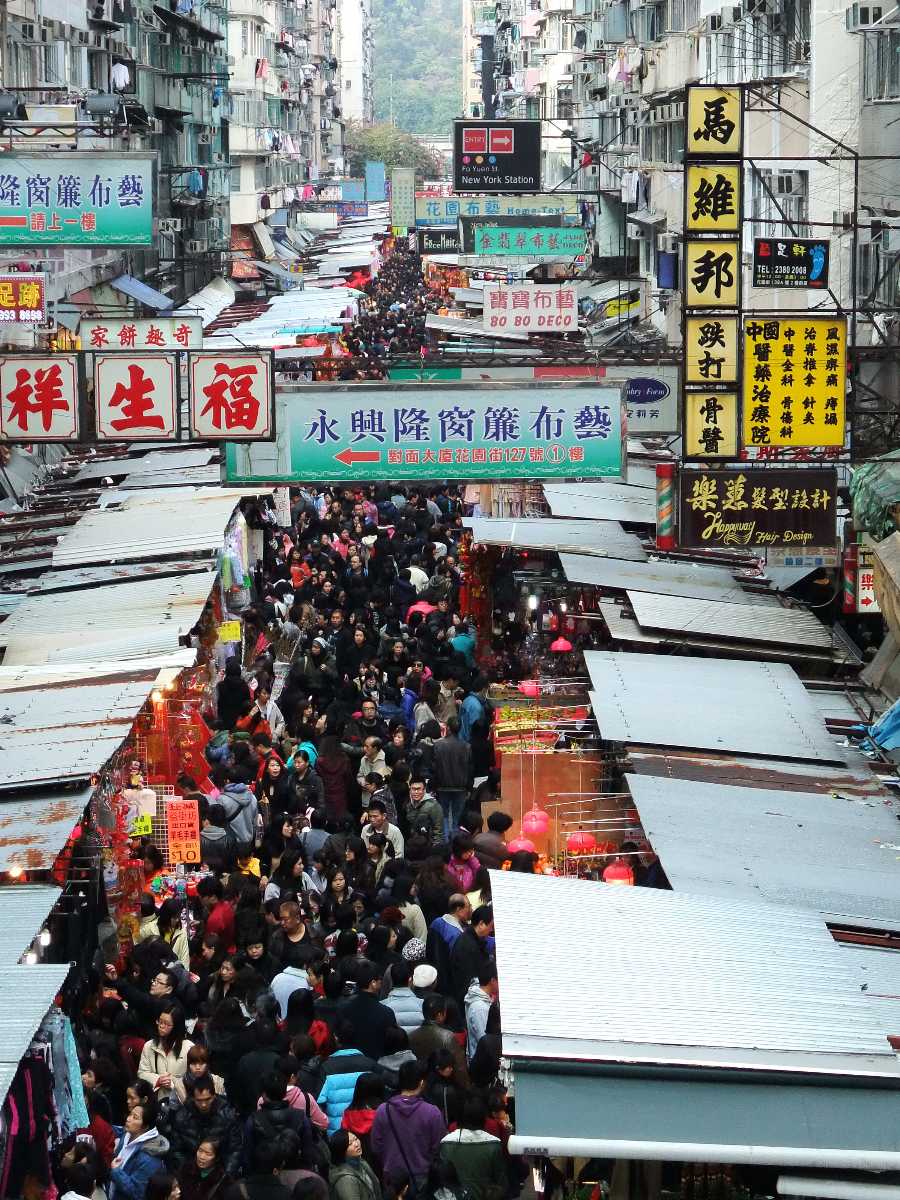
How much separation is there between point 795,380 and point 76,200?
7.28 meters

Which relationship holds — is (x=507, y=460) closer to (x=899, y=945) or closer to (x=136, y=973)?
(x=136, y=973)

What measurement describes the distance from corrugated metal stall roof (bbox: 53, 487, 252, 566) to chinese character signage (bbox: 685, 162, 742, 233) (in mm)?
5211

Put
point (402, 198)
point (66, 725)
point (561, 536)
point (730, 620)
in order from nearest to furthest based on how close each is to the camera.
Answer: point (66, 725) → point (730, 620) → point (561, 536) → point (402, 198)

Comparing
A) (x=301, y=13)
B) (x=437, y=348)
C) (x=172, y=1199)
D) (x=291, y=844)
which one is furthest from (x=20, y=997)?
(x=301, y=13)

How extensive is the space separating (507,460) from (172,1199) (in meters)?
8.01

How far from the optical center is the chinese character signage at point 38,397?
1391 cm

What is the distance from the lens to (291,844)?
1212cm

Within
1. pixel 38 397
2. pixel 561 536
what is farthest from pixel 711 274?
pixel 38 397

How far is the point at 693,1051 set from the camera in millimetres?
6453

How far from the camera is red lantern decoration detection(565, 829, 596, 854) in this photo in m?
11.2

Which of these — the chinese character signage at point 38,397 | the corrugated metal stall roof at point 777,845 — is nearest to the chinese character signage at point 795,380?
the corrugated metal stall roof at point 777,845

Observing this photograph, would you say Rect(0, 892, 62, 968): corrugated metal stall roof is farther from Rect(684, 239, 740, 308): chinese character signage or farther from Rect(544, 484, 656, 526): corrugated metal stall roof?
Rect(544, 484, 656, 526): corrugated metal stall roof

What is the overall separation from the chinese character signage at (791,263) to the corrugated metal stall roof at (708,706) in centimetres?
366

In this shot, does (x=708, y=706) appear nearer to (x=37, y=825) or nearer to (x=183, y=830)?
(x=183, y=830)
